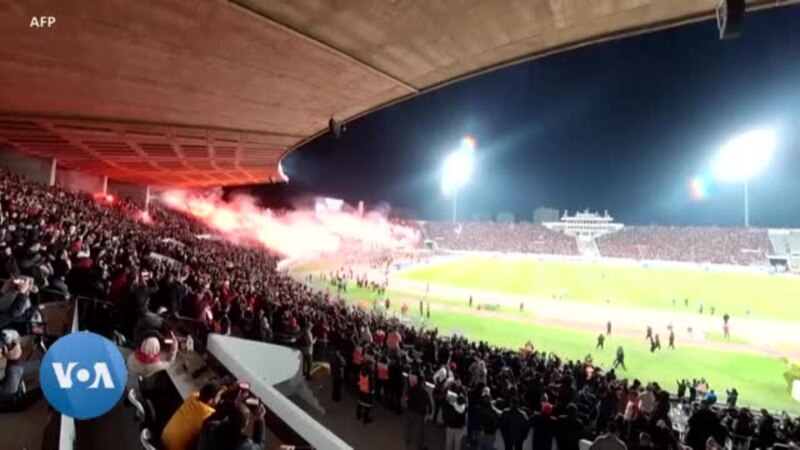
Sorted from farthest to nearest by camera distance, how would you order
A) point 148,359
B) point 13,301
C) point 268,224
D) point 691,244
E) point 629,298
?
1. point 691,244
2. point 268,224
3. point 629,298
4. point 13,301
5. point 148,359

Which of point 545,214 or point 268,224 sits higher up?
point 545,214

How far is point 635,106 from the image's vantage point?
5756 cm

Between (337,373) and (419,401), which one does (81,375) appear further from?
(337,373)

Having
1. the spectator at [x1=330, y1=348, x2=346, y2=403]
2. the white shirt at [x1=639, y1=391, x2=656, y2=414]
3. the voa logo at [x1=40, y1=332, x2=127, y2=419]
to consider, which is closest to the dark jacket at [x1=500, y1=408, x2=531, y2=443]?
the white shirt at [x1=639, y1=391, x2=656, y2=414]

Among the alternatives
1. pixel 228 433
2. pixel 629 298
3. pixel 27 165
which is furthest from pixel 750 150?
pixel 27 165

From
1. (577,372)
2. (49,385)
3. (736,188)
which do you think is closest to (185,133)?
(577,372)

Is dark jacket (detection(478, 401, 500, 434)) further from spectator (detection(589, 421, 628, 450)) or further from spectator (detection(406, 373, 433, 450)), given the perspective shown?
spectator (detection(589, 421, 628, 450))

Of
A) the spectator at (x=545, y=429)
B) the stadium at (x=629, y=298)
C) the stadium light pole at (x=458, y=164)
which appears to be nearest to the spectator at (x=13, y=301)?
the spectator at (x=545, y=429)

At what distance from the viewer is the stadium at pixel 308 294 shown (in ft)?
16.7

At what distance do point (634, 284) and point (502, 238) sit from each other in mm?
31872

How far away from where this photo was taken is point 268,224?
65.8m

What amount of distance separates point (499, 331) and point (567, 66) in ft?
107

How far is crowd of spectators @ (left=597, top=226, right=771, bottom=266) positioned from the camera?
63969 millimetres

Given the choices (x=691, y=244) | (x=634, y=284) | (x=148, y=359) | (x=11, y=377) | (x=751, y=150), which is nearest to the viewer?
(x=148, y=359)
